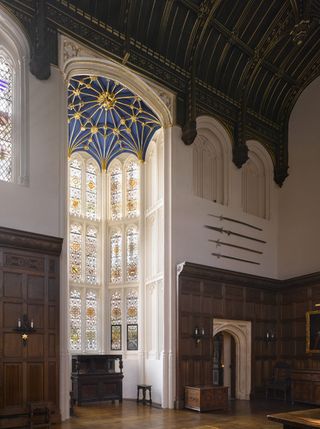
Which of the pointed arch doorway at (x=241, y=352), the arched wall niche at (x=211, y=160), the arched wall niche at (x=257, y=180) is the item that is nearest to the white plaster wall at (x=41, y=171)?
the arched wall niche at (x=211, y=160)

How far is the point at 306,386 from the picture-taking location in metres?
15.1

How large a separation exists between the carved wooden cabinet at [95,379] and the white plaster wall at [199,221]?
3.63 meters

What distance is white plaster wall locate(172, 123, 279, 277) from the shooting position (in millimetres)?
15156

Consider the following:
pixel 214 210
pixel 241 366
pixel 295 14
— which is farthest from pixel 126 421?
pixel 295 14

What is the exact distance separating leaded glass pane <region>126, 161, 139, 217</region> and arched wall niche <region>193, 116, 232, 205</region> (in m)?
2.28

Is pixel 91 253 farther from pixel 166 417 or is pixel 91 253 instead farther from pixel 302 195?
pixel 302 195

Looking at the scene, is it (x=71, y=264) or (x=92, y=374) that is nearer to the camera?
(x=92, y=374)

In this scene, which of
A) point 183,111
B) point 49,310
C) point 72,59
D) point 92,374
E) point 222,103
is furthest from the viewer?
Result: point 222,103

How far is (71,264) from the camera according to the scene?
17188 millimetres

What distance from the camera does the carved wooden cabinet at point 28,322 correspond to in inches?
416

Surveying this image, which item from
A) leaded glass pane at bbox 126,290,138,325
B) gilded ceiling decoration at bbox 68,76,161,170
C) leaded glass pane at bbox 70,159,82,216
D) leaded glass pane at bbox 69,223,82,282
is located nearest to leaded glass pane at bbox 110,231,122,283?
leaded glass pane at bbox 126,290,138,325

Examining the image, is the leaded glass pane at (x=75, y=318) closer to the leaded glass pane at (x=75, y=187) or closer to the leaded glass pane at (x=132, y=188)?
the leaded glass pane at (x=75, y=187)

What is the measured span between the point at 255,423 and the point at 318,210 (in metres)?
7.95

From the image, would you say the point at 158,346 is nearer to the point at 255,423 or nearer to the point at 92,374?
the point at 92,374
